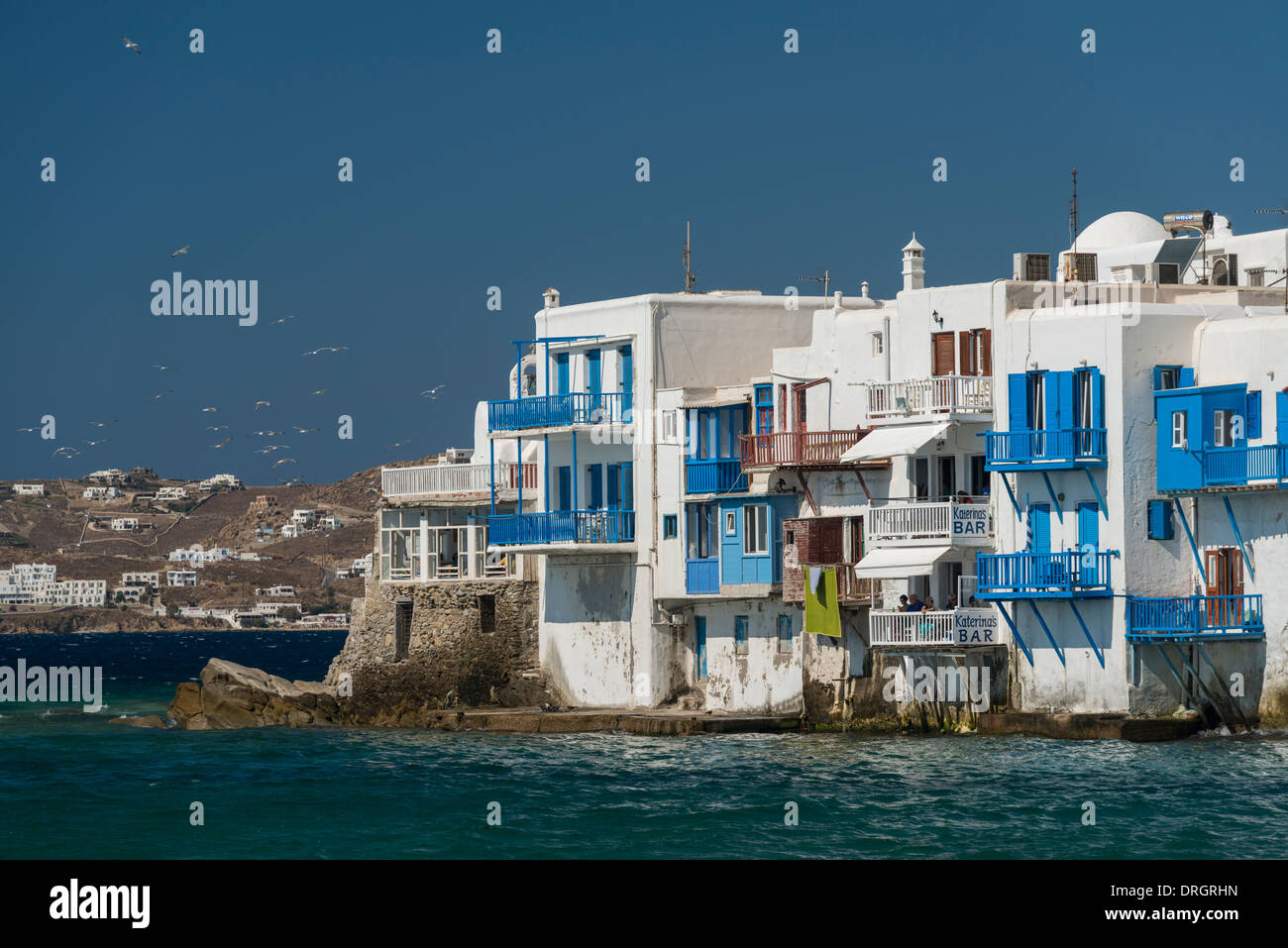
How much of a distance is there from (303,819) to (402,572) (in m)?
19.3

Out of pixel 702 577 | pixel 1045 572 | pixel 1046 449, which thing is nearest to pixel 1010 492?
pixel 1046 449

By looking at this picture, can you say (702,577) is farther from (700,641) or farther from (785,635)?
(785,635)

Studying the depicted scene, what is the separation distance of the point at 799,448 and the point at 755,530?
8.68ft

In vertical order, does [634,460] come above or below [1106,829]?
above

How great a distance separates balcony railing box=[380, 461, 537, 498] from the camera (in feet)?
206

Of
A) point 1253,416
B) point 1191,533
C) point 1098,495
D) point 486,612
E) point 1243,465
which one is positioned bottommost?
point 486,612

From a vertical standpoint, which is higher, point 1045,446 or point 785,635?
point 1045,446

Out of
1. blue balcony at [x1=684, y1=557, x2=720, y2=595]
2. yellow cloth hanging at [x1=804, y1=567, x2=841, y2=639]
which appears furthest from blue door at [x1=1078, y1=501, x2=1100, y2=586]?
blue balcony at [x1=684, y1=557, x2=720, y2=595]

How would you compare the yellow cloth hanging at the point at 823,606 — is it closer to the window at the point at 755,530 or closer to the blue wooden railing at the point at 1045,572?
the window at the point at 755,530

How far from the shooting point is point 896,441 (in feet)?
166

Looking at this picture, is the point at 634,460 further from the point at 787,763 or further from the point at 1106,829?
the point at 1106,829
